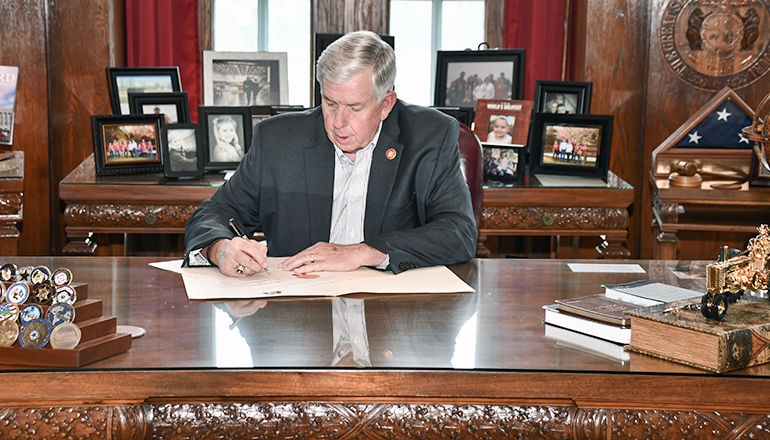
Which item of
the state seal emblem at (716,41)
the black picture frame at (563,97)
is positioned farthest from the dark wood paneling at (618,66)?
the black picture frame at (563,97)

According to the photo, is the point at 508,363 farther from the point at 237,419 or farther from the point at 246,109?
the point at 246,109

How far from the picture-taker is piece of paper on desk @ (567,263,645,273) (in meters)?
1.81

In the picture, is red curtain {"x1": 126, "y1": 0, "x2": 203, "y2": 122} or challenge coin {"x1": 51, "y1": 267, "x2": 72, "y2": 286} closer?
challenge coin {"x1": 51, "y1": 267, "x2": 72, "y2": 286}

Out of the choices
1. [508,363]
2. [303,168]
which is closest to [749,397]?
[508,363]

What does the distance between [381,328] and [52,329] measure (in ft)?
1.76

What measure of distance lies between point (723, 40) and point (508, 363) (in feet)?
11.1

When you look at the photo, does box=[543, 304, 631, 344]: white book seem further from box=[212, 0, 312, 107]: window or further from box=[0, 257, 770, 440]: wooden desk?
box=[212, 0, 312, 107]: window

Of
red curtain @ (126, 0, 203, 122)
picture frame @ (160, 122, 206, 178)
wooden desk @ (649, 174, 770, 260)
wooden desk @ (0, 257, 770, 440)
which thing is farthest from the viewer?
red curtain @ (126, 0, 203, 122)

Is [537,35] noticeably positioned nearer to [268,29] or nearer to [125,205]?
[268,29]

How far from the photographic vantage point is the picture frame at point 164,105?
361 cm

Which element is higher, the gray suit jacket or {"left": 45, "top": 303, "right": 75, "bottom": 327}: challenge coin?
the gray suit jacket

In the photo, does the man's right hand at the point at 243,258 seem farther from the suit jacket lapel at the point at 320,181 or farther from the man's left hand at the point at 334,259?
the suit jacket lapel at the point at 320,181

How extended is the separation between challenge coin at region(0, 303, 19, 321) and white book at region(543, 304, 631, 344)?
3.02 feet

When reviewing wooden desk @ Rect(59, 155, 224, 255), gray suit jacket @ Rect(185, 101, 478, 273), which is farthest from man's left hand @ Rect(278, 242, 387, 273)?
wooden desk @ Rect(59, 155, 224, 255)
